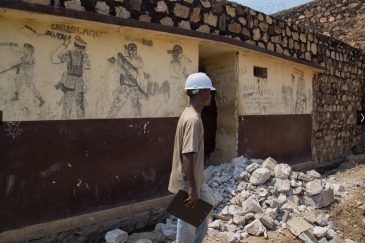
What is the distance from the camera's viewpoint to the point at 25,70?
356 centimetres

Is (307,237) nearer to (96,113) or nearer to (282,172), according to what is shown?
(282,172)

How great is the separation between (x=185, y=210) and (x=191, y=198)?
5.5 inches

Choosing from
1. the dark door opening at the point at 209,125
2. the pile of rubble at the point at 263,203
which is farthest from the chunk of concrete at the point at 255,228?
the dark door opening at the point at 209,125

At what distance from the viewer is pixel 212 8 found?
5.36 metres

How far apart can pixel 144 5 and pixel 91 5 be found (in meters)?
0.84

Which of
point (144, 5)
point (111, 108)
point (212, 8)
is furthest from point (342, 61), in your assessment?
point (111, 108)

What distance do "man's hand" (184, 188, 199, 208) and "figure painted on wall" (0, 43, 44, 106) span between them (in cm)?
230

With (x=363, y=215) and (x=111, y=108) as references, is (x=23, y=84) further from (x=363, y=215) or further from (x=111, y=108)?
(x=363, y=215)

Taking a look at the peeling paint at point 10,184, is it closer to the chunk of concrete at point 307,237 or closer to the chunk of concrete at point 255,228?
the chunk of concrete at point 255,228

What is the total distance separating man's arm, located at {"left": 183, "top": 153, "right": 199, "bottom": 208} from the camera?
2740 mm

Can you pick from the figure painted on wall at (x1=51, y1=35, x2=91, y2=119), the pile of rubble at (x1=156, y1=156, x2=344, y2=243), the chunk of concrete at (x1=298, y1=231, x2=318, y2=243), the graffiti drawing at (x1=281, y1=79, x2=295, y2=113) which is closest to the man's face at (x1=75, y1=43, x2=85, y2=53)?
the figure painted on wall at (x1=51, y1=35, x2=91, y2=119)

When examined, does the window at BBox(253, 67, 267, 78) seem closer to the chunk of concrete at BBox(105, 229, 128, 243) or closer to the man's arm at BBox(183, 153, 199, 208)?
the man's arm at BBox(183, 153, 199, 208)

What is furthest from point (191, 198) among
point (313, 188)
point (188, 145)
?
point (313, 188)

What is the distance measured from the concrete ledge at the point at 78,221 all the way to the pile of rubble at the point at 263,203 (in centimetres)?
39
